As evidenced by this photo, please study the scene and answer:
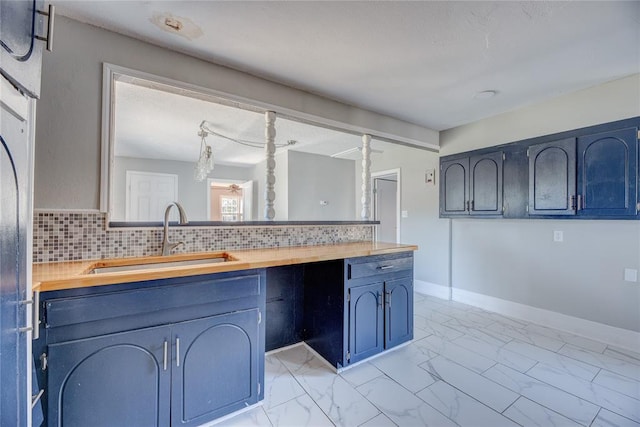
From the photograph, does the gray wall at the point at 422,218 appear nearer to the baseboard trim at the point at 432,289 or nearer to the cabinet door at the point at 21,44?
the baseboard trim at the point at 432,289

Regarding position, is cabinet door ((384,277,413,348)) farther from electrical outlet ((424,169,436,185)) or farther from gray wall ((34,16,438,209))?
gray wall ((34,16,438,209))

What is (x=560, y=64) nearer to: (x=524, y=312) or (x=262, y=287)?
(x=524, y=312)

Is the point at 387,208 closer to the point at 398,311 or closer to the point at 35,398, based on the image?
the point at 398,311

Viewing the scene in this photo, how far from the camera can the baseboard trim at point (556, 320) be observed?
7.74ft

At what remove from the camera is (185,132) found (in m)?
3.85

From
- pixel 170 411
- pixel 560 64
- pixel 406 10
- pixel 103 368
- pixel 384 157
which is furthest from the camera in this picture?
pixel 384 157

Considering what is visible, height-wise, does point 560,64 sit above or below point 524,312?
above

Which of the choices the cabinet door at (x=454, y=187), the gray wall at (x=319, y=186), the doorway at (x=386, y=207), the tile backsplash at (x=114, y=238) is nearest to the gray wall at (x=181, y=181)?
the gray wall at (x=319, y=186)

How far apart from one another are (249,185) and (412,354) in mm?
4937

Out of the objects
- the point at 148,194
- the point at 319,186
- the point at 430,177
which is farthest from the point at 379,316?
the point at 148,194

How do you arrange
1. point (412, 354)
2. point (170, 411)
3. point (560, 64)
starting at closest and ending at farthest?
point (170, 411) → point (560, 64) → point (412, 354)

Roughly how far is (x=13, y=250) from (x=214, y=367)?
1019mm

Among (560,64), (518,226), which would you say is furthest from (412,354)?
(560,64)

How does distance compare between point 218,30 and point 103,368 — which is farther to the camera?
point 218,30
